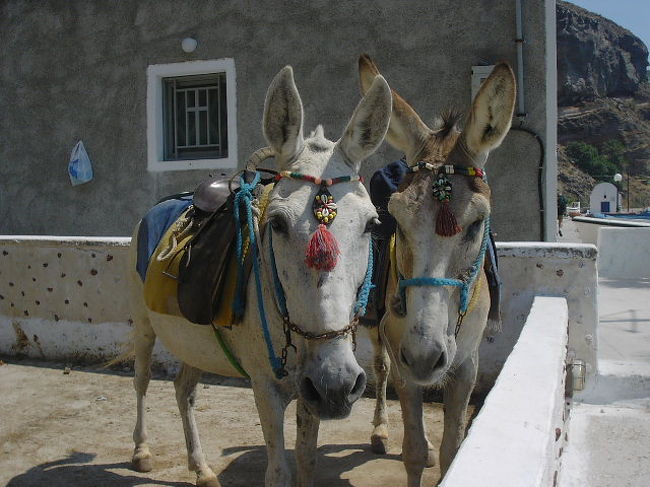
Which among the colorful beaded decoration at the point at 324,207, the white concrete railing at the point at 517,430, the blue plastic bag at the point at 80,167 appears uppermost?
the blue plastic bag at the point at 80,167

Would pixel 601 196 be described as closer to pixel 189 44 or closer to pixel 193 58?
pixel 193 58

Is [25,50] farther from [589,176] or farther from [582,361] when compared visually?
[589,176]

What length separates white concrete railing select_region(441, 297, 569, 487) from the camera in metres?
1.50

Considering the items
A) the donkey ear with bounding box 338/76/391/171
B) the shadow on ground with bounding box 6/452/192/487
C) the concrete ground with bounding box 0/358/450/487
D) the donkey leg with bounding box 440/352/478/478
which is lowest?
the shadow on ground with bounding box 6/452/192/487

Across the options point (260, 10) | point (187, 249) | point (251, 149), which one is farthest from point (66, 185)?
point (187, 249)

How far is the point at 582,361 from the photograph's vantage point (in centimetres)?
456

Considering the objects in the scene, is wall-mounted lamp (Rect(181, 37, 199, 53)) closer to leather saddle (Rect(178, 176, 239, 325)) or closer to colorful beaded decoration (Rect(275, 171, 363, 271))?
leather saddle (Rect(178, 176, 239, 325))

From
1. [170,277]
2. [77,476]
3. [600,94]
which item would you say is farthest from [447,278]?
[600,94]

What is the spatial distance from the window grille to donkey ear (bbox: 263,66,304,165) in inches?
253

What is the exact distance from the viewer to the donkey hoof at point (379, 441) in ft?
14.0

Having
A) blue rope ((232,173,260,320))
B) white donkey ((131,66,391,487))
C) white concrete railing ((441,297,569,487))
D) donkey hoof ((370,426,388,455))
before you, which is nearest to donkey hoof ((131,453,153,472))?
white donkey ((131,66,391,487))

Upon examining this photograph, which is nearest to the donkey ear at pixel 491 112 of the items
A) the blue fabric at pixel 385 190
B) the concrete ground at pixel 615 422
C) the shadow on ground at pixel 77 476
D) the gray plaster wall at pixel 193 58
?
the blue fabric at pixel 385 190

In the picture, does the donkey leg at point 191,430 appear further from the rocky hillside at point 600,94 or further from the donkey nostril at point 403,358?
the rocky hillside at point 600,94

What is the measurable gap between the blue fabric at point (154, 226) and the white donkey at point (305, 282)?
0.86 m
